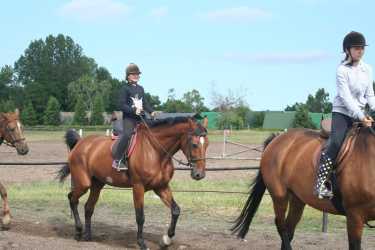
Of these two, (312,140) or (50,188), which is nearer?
(312,140)

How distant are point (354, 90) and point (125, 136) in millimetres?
3916

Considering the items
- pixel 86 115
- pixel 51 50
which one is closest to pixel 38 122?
pixel 86 115

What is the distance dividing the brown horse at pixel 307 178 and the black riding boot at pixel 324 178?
118mm

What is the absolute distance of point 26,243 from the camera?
8344 millimetres

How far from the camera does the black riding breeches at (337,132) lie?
6.37 metres

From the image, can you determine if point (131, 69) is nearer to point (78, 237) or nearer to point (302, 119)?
point (78, 237)

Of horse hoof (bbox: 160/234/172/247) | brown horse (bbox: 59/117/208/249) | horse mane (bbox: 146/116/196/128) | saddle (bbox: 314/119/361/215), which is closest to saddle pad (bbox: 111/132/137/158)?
brown horse (bbox: 59/117/208/249)

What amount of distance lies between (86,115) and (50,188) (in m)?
74.5

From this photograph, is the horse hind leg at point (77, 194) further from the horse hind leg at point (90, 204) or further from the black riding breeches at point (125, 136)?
the black riding breeches at point (125, 136)

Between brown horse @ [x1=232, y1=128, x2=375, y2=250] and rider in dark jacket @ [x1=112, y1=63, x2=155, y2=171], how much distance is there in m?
2.16

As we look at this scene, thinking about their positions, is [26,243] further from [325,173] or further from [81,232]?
[325,173]

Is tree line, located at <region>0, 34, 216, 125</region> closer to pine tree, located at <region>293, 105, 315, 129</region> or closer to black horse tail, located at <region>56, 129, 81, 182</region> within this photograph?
pine tree, located at <region>293, 105, 315, 129</region>

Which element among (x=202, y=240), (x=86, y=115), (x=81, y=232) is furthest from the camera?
(x=86, y=115)

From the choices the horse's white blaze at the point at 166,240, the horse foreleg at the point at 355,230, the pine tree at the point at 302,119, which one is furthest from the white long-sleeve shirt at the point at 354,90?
the pine tree at the point at 302,119
